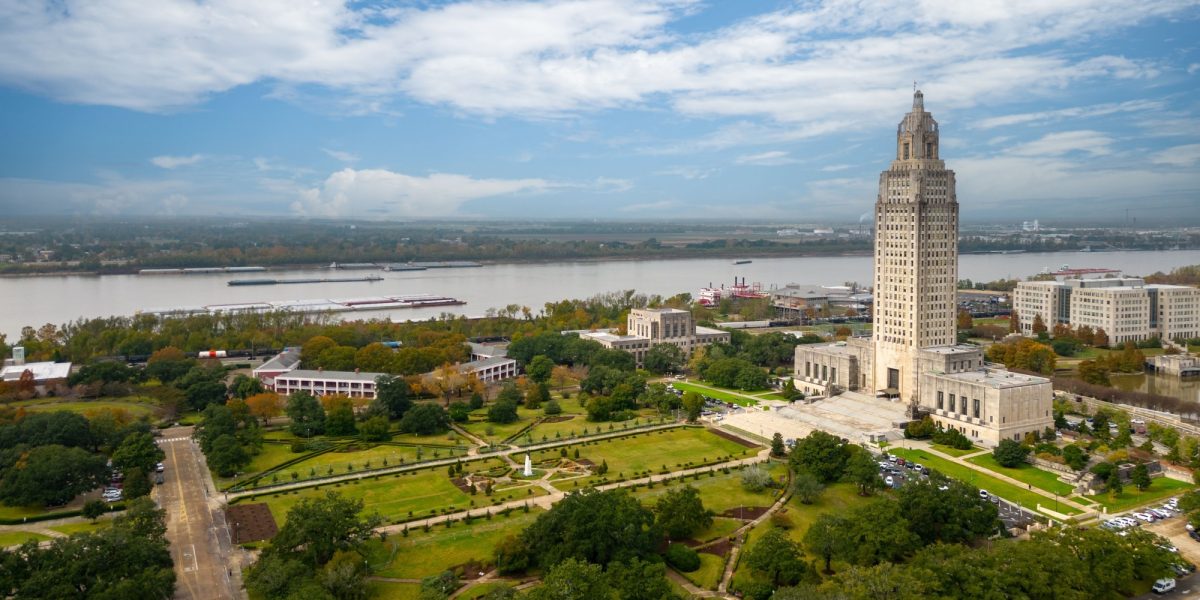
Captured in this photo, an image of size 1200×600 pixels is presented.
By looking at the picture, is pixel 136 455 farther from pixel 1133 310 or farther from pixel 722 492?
pixel 1133 310

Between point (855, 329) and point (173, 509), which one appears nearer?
point (173, 509)

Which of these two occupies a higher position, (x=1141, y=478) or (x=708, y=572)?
(x=1141, y=478)

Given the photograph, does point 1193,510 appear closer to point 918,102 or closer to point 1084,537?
point 1084,537

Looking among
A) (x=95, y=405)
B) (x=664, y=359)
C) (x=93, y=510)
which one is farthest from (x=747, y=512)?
(x=95, y=405)

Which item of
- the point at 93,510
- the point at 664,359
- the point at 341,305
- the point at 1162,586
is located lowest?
the point at 1162,586

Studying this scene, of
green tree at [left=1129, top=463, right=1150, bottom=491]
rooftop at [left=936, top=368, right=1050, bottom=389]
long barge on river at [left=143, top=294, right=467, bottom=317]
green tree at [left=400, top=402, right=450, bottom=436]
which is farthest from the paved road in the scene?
long barge on river at [left=143, top=294, right=467, bottom=317]

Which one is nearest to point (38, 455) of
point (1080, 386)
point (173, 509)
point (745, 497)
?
point (173, 509)

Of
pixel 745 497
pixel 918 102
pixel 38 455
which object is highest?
pixel 918 102
